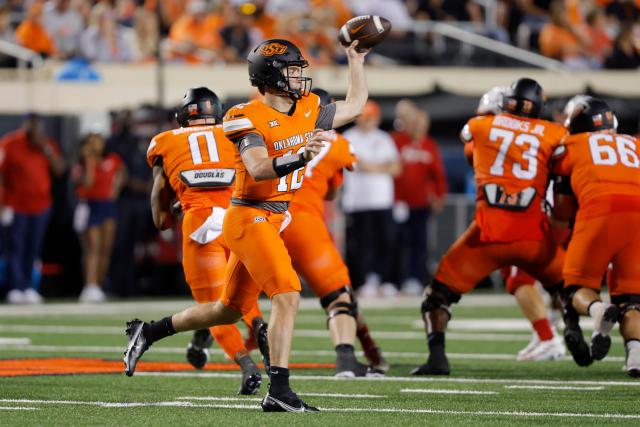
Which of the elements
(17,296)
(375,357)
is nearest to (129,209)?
(17,296)

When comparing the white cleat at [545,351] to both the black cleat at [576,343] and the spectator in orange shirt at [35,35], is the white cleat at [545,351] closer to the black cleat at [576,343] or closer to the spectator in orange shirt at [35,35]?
the black cleat at [576,343]

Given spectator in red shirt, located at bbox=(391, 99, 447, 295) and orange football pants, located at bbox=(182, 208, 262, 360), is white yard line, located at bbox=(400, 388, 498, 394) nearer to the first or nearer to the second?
orange football pants, located at bbox=(182, 208, 262, 360)

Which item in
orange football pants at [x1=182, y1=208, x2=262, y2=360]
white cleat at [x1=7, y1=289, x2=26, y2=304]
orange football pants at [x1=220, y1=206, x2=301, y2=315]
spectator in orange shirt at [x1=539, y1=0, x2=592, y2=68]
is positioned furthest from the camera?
spectator in orange shirt at [x1=539, y1=0, x2=592, y2=68]

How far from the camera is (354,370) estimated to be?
8.45 meters

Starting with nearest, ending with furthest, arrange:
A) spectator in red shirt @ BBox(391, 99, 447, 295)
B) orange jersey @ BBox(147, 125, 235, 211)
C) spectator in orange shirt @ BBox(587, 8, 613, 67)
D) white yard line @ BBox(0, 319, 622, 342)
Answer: orange jersey @ BBox(147, 125, 235, 211) < white yard line @ BBox(0, 319, 622, 342) < spectator in red shirt @ BBox(391, 99, 447, 295) < spectator in orange shirt @ BBox(587, 8, 613, 67)

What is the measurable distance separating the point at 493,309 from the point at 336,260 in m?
6.20

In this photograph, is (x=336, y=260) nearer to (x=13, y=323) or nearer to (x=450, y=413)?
(x=450, y=413)

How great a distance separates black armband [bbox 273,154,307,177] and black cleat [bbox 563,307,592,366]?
8.42 feet

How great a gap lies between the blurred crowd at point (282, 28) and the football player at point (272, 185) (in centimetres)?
965

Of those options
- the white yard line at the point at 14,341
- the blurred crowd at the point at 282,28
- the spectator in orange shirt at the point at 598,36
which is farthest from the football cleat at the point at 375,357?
the spectator in orange shirt at the point at 598,36

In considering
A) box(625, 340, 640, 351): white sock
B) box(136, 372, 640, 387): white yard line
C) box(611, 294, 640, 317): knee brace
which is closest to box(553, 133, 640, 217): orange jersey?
box(611, 294, 640, 317): knee brace

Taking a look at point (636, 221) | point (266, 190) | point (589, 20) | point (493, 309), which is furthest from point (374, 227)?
point (266, 190)

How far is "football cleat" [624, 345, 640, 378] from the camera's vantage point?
816 centimetres

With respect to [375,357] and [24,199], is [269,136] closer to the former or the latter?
[375,357]
